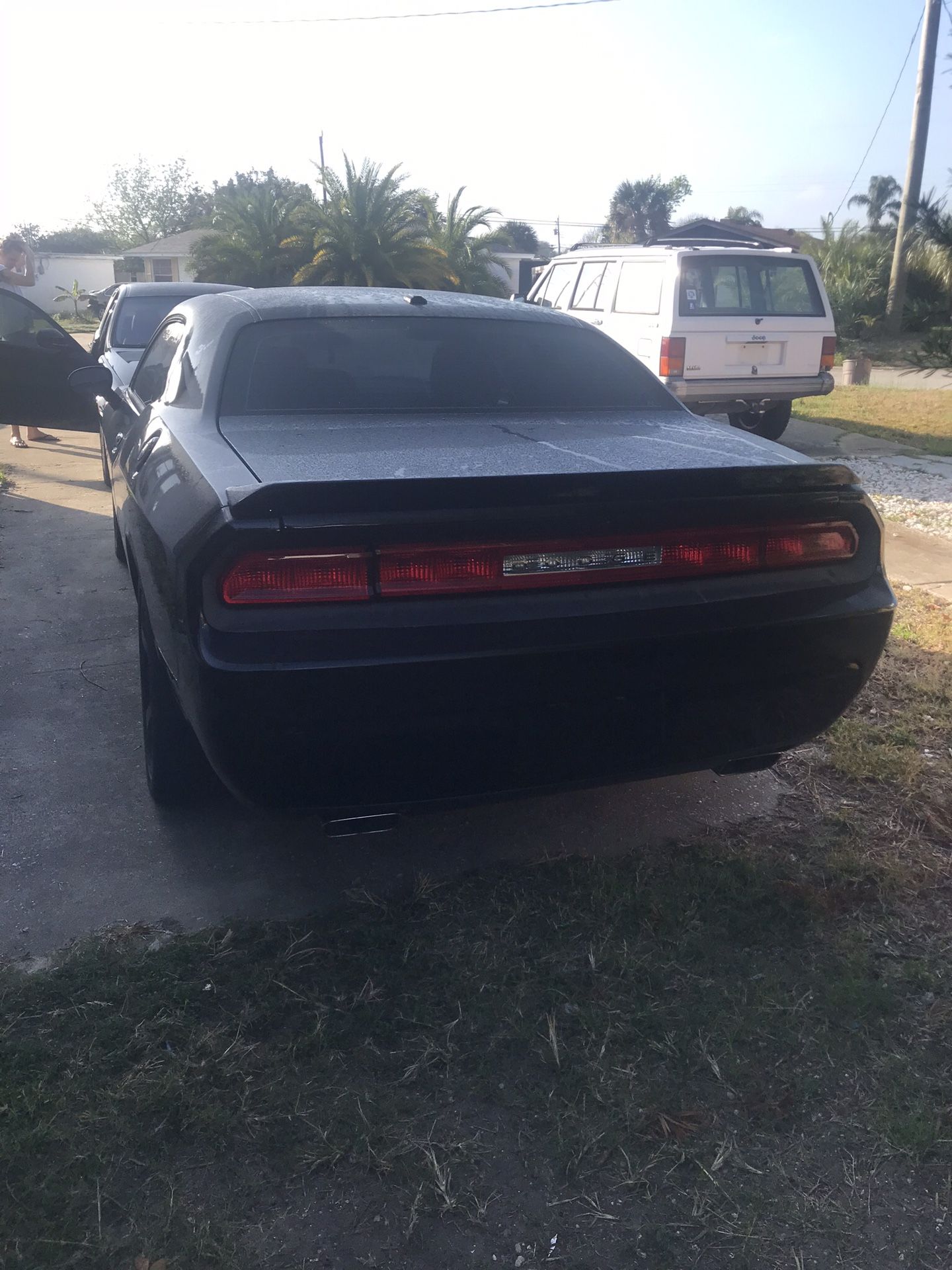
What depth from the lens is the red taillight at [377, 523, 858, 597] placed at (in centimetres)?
231

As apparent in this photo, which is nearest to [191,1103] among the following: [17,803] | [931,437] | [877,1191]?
[877,1191]

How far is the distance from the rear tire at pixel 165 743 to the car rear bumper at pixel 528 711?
0.75 metres

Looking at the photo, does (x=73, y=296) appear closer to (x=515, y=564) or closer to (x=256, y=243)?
(x=256, y=243)

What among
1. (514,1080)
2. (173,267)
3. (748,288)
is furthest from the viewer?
(173,267)

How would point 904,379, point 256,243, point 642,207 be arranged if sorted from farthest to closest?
point 642,207
point 256,243
point 904,379

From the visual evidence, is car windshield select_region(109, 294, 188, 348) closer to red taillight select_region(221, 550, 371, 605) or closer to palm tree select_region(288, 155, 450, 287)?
red taillight select_region(221, 550, 371, 605)

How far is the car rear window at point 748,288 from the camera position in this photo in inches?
373

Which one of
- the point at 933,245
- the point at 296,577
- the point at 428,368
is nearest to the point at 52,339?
the point at 428,368

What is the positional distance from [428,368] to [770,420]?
786 cm

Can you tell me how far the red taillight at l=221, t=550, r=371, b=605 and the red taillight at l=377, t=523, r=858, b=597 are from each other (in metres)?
0.06

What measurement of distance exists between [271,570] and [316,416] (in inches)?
40.3

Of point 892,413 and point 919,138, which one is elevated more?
point 919,138

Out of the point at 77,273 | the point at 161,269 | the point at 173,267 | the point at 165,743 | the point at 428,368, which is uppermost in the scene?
the point at 428,368

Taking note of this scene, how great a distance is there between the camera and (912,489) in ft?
27.1
